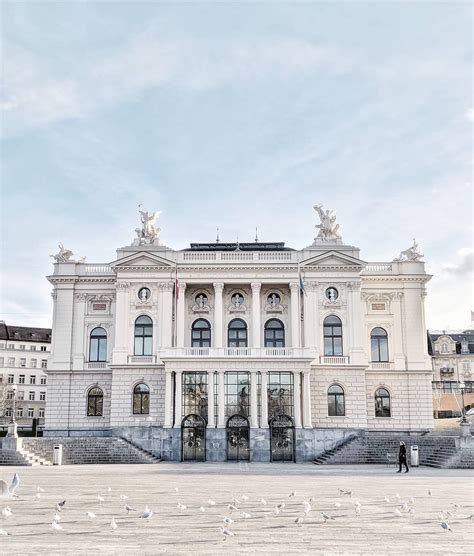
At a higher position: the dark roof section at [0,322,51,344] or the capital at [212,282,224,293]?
the dark roof section at [0,322,51,344]

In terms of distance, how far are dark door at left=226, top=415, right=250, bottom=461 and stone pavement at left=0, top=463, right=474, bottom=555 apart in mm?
18543

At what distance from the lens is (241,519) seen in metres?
16.7

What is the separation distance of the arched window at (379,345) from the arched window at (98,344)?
22.2 metres

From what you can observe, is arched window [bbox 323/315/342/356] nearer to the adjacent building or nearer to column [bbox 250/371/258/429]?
column [bbox 250/371/258/429]

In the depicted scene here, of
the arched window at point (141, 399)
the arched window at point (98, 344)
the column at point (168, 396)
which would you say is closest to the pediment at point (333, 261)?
the column at point (168, 396)

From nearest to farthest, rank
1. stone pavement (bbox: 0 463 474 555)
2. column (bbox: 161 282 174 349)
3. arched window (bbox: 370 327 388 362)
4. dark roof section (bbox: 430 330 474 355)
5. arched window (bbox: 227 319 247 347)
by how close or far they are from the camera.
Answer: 1. stone pavement (bbox: 0 463 474 555)
2. column (bbox: 161 282 174 349)
3. arched window (bbox: 227 319 247 347)
4. arched window (bbox: 370 327 388 362)
5. dark roof section (bbox: 430 330 474 355)

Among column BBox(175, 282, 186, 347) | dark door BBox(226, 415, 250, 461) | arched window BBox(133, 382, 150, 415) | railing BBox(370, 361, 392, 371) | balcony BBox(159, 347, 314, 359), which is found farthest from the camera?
railing BBox(370, 361, 392, 371)

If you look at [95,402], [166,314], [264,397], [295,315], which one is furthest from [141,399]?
[295,315]

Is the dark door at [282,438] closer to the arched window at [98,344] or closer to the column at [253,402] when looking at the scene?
the column at [253,402]

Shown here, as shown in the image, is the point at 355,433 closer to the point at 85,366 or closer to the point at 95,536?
the point at 85,366

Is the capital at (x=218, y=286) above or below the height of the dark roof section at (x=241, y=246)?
below

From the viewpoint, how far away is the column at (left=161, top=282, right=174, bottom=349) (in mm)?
51938

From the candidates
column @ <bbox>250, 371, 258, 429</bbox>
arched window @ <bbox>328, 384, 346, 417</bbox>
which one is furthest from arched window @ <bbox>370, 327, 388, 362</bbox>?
column @ <bbox>250, 371, 258, 429</bbox>

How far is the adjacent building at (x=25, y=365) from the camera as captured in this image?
326 feet
